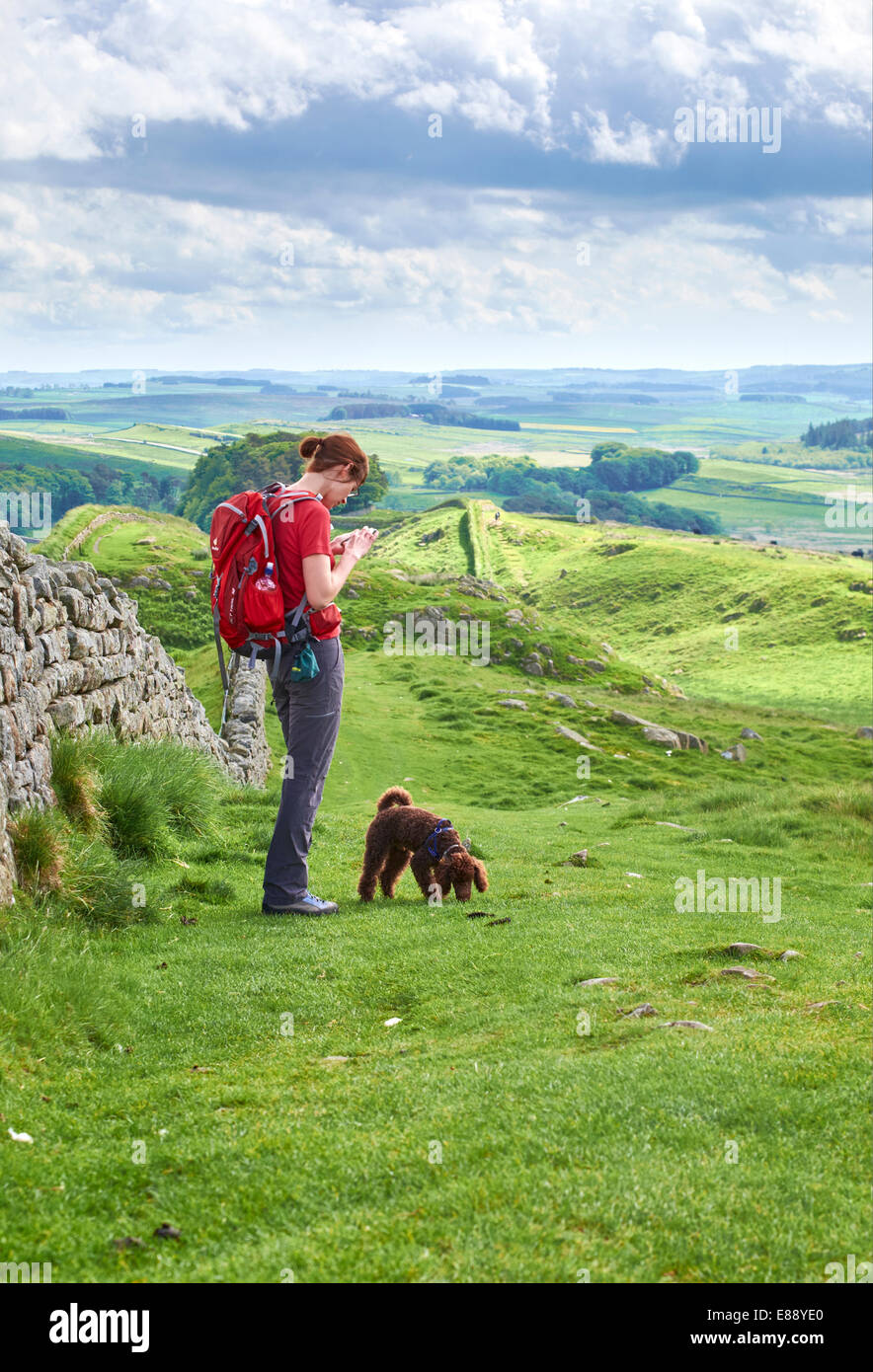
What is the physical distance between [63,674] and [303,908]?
13.9 feet

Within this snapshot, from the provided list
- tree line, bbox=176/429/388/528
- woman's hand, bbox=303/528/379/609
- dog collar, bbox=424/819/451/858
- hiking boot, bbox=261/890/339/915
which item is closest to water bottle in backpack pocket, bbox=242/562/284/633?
woman's hand, bbox=303/528/379/609

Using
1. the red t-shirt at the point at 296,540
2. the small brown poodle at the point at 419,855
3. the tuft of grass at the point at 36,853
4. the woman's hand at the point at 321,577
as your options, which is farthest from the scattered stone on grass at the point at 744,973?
the tuft of grass at the point at 36,853

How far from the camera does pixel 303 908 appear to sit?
35.3ft

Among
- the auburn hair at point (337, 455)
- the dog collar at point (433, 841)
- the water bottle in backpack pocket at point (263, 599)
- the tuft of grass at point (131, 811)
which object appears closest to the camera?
the water bottle in backpack pocket at point (263, 599)

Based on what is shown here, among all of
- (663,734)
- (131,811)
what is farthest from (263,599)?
(663,734)

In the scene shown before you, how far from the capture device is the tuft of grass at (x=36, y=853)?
9.34 meters

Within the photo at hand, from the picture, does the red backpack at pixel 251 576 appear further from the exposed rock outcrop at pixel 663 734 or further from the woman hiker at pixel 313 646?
the exposed rock outcrop at pixel 663 734

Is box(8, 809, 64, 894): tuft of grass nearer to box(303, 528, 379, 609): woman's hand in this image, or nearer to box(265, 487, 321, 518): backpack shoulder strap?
box(303, 528, 379, 609): woman's hand

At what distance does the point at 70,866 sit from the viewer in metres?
9.73

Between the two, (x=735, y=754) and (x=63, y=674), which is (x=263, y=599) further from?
(x=735, y=754)

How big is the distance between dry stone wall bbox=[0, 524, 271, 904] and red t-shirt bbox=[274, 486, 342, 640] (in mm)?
3106

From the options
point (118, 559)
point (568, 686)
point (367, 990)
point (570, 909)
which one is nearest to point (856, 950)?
point (570, 909)

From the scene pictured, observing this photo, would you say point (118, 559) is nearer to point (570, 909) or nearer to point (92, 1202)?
point (570, 909)

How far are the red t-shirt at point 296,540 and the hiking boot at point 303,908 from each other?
10.7 feet
